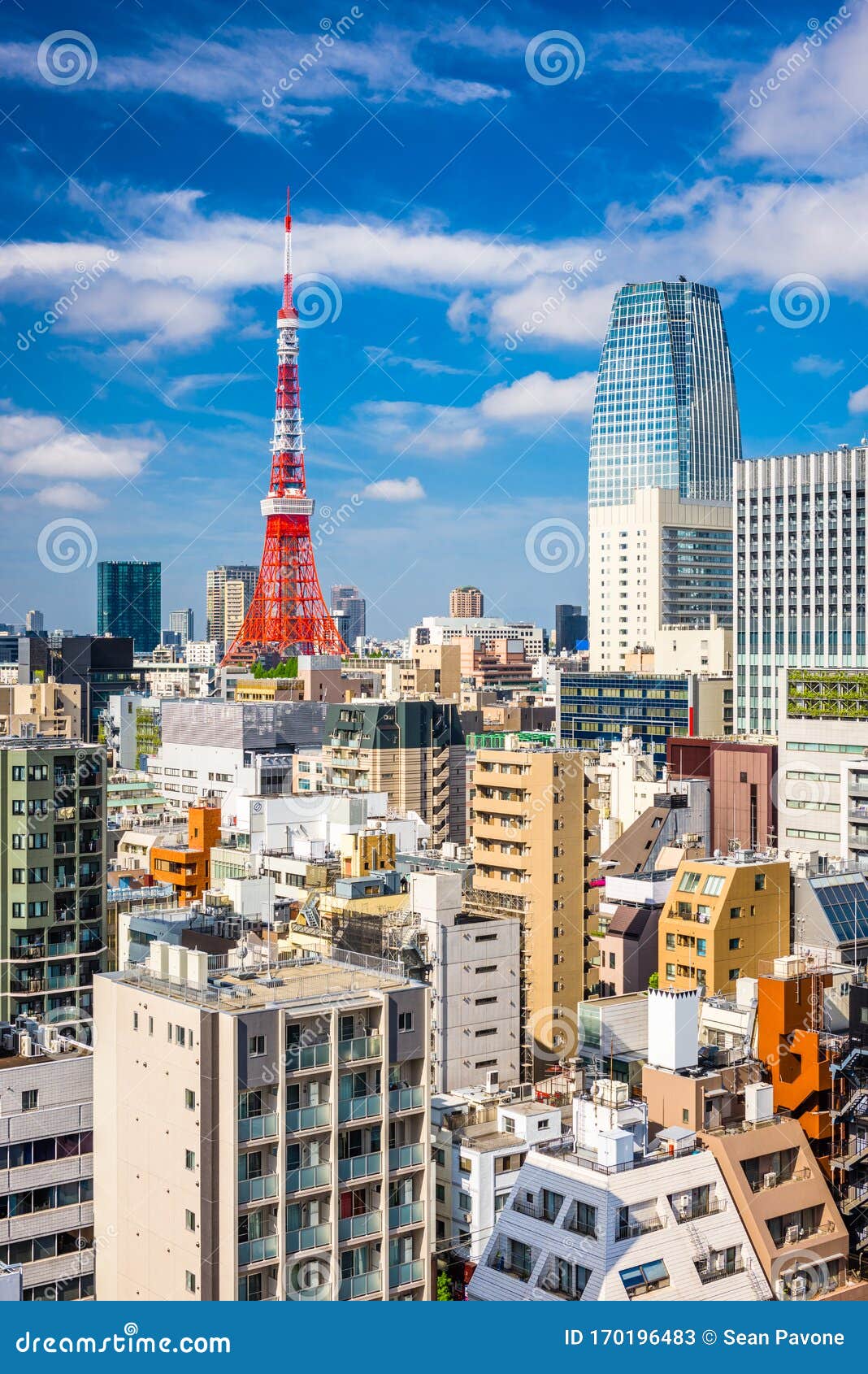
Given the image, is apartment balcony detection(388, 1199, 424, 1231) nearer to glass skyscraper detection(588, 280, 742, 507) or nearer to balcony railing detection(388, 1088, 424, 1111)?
balcony railing detection(388, 1088, 424, 1111)

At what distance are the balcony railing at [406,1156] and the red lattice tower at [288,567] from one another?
121 ft

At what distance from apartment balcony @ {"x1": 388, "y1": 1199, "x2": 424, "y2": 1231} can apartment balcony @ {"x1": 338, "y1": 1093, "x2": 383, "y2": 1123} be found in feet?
1.60

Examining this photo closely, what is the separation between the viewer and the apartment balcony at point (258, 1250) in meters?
7.15

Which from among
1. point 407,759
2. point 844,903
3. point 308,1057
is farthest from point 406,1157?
point 407,759

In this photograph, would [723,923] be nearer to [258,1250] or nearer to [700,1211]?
[700,1211]

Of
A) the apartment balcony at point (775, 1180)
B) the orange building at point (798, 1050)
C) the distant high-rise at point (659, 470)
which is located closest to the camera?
the apartment balcony at point (775, 1180)

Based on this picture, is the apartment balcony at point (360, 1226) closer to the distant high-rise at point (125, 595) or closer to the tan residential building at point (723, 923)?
the tan residential building at point (723, 923)

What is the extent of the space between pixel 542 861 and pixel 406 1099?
6280mm

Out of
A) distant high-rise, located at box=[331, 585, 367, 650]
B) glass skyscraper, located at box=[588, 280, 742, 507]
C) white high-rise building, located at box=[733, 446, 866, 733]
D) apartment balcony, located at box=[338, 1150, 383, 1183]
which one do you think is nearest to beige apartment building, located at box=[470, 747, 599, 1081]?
apartment balcony, located at box=[338, 1150, 383, 1183]

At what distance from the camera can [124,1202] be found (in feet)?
25.3

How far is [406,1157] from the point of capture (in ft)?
25.6

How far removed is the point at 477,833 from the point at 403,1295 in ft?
23.3

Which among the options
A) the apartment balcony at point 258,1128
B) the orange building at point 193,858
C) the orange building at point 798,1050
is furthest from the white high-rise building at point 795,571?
the apartment balcony at point 258,1128

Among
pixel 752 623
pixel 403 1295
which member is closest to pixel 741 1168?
pixel 403 1295
